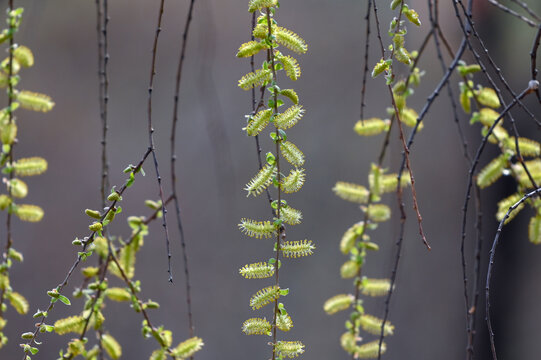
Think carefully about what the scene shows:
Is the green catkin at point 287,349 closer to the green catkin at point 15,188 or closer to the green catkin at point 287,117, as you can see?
the green catkin at point 287,117

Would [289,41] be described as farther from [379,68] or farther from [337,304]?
[337,304]

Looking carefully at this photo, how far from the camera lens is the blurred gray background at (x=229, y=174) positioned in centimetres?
162

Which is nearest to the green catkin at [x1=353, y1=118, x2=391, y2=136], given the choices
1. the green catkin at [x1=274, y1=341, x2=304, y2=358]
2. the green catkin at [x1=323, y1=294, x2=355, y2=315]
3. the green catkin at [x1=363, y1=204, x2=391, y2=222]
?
the green catkin at [x1=363, y1=204, x2=391, y2=222]

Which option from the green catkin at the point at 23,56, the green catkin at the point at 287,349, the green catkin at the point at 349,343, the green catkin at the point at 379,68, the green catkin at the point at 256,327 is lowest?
the green catkin at the point at 349,343

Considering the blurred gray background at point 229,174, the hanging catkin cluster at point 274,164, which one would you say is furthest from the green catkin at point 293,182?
the blurred gray background at point 229,174

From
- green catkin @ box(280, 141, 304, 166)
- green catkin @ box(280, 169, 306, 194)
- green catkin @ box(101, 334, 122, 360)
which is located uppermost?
green catkin @ box(280, 141, 304, 166)

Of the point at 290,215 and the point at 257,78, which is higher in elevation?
the point at 257,78

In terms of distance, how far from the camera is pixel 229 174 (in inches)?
62.7

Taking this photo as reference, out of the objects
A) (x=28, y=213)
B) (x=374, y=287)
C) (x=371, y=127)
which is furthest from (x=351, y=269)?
(x=28, y=213)

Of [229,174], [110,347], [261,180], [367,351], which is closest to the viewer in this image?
[261,180]

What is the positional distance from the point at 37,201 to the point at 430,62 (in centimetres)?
113

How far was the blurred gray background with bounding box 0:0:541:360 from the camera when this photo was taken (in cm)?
162

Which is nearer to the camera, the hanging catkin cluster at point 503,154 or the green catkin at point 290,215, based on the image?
the green catkin at point 290,215

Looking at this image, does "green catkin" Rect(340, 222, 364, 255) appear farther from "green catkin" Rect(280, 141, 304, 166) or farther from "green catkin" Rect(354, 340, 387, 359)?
"green catkin" Rect(280, 141, 304, 166)
